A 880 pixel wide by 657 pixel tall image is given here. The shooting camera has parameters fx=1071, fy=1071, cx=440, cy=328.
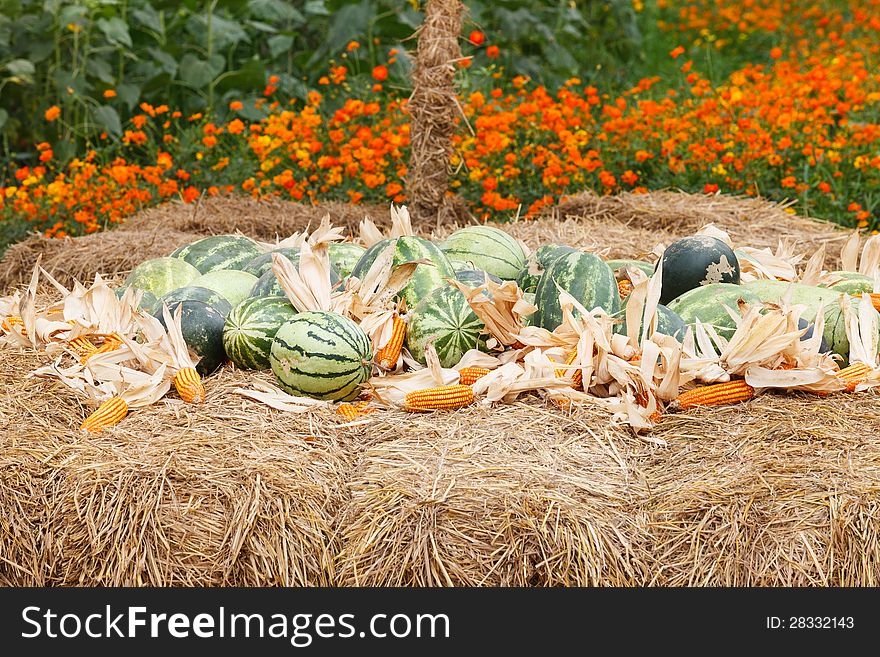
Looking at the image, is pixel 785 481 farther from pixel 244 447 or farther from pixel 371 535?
pixel 244 447

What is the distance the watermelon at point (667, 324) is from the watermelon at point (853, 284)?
2.61 ft

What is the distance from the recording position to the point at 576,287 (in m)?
3.32

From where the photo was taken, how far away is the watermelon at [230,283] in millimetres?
3646

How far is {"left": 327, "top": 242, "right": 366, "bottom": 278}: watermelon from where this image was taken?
3779 millimetres

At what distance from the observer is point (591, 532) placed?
237 cm

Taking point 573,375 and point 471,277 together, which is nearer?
point 573,375

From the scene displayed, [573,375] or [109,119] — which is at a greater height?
[573,375]

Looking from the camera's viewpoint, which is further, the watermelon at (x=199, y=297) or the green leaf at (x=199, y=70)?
the green leaf at (x=199, y=70)

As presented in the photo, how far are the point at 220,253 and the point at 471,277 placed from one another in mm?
1117

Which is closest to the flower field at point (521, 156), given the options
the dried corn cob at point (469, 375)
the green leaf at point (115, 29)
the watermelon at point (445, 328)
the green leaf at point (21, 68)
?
the green leaf at point (21, 68)

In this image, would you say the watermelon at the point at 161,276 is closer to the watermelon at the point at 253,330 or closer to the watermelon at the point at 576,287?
the watermelon at the point at 253,330

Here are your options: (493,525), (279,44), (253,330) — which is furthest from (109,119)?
(493,525)

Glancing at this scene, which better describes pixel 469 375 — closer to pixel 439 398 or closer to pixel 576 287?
pixel 439 398

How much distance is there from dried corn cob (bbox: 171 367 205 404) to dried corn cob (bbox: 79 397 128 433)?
0.54 feet
